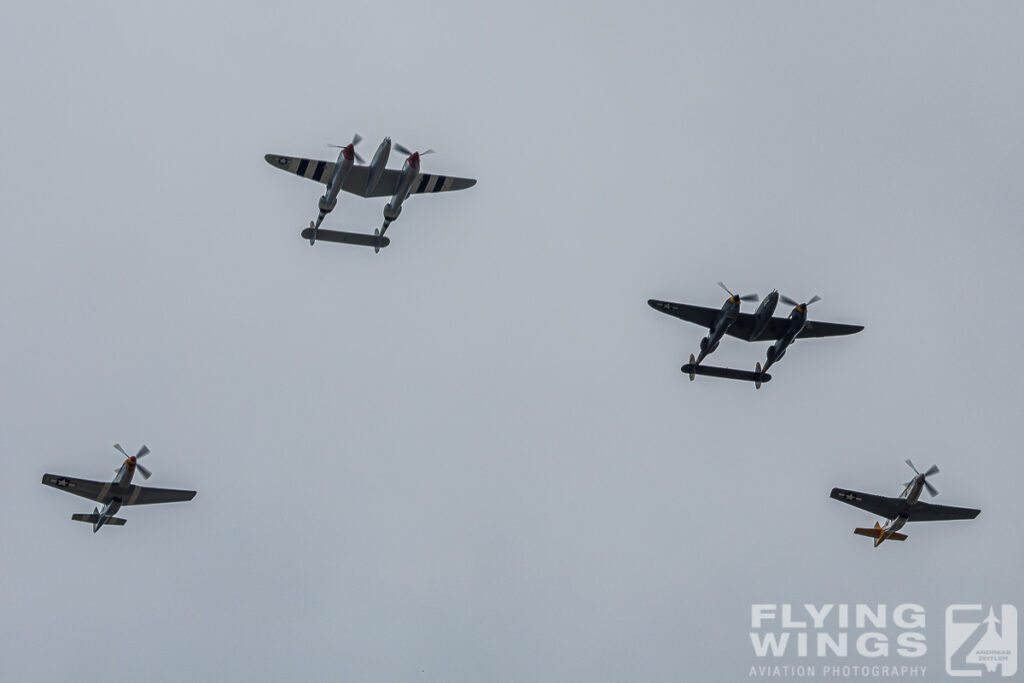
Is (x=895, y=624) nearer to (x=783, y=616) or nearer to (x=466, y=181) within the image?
(x=783, y=616)

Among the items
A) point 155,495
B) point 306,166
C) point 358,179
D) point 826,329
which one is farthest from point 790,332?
point 155,495

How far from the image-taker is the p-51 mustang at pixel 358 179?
62688mm

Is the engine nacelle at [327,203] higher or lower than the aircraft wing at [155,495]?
higher

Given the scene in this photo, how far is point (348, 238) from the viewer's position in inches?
2571

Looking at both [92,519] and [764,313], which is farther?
[92,519]

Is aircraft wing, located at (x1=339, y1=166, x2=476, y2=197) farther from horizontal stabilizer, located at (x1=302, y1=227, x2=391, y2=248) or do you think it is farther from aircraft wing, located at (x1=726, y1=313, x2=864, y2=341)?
aircraft wing, located at (x1=726, y1=313, x2=864, y2=341)

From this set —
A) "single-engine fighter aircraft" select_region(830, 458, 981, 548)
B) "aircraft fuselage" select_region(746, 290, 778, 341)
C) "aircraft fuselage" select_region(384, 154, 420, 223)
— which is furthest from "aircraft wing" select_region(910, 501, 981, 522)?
"aircraft fuselage" select_region(384, 154, 420, 223)

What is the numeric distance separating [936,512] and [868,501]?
4.12 metres

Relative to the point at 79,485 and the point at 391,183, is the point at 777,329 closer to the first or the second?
the point at 391,183

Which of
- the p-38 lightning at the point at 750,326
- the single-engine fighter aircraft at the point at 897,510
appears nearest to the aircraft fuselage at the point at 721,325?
the p-38 lightning at the point at 750,326

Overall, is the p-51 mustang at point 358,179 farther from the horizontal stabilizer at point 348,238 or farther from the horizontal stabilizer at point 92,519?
the horizontal stabilizer at point 92,519

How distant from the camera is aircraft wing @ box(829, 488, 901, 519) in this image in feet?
235

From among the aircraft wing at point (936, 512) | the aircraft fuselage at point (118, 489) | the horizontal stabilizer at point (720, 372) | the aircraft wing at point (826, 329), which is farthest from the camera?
the aircraft wing at point (936, 512)

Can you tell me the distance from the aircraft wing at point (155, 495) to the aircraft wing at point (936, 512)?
4172 centimetres
